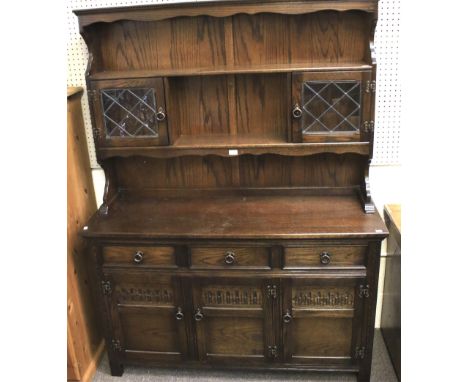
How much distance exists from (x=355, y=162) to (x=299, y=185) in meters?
0.30

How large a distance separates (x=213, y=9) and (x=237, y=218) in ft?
3.03

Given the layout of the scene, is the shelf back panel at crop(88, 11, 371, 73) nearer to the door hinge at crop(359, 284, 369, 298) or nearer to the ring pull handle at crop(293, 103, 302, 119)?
the ring pull handle at crop(293, 103, 302, 119)

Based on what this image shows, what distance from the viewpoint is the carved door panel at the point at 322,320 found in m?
2.05

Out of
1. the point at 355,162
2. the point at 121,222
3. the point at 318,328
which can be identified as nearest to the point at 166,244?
the point at 121,222

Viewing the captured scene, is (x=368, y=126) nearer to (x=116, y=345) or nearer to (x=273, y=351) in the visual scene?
(x=273, y=351)

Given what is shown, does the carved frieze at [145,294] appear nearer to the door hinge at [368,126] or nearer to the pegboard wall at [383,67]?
the pegboard wall at [383,67]

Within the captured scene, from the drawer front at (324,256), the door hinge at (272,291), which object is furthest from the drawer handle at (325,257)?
the door hinge at (272,291)

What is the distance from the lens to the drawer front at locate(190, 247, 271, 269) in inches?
79.6

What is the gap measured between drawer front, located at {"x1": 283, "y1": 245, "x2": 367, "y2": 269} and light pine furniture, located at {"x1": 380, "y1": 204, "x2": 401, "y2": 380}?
31 cm

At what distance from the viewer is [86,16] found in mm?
1975

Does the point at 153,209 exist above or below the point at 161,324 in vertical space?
above

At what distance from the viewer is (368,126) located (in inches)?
78.4

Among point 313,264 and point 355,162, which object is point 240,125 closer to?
point 355,162

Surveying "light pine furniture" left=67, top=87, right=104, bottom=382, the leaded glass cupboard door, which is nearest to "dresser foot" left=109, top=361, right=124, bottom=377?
"light pine furniture" left=67, top=87, right=104, bottom=382
